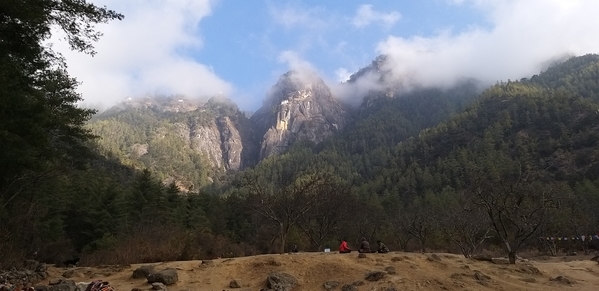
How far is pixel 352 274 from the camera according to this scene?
1422cm

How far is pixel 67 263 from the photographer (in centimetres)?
1623

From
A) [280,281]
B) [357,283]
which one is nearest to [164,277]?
[280,281]

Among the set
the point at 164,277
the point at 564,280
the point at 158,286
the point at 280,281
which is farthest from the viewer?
the point at 564,280

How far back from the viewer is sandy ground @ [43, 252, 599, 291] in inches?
516

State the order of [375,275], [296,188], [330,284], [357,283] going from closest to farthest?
[357,283]
[330,284]
[375,275]
[296,188]

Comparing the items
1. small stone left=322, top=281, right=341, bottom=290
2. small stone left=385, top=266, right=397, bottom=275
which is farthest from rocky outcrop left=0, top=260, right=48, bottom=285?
small stone left=385, top=266, right=397, bottom=275

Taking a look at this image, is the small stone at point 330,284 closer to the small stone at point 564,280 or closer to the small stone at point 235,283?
the small stone at point 235,283

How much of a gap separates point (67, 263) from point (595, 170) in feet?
289

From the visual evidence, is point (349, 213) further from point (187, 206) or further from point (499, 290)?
point (499, 290)

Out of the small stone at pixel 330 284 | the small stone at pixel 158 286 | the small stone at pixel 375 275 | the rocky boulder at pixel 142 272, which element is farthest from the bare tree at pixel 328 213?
the small stone at pixel 158 286

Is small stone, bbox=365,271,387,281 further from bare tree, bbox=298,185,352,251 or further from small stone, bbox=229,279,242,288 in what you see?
bare tree, bbox=298,185,352,251

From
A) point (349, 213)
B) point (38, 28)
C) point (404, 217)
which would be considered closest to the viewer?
point (38, 28)

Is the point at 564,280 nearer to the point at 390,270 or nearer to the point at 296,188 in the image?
the point at 390,270

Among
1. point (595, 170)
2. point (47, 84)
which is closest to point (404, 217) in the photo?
point (47, 84)
